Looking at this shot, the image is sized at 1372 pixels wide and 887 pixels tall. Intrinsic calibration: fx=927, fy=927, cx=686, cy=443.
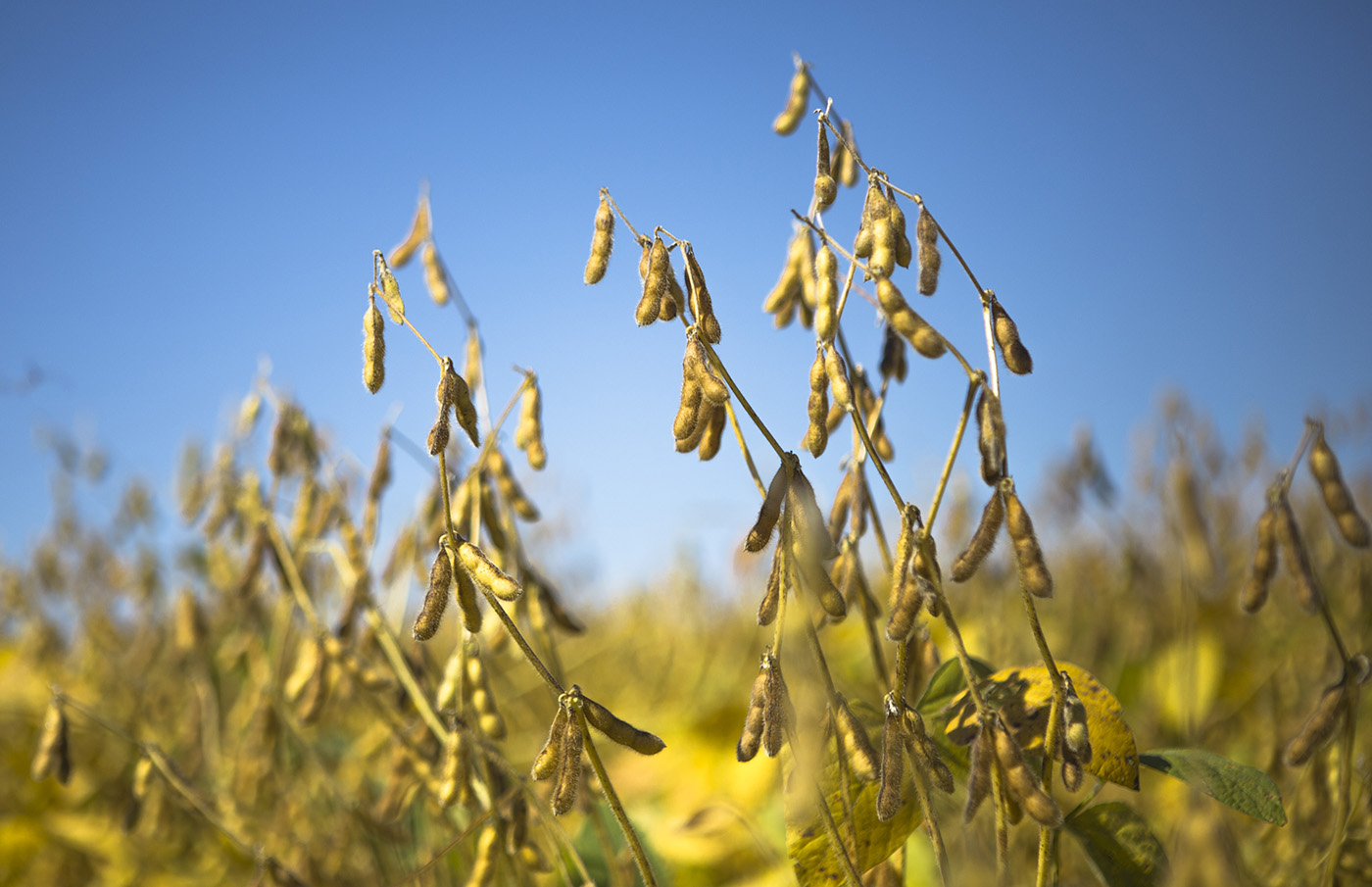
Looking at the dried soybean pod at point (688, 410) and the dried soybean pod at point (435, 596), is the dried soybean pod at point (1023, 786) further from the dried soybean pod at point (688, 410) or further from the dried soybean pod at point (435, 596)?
the dried soybean pod at point (435, 596)

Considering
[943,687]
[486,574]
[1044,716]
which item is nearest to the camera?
[486,574]

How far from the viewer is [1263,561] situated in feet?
4.44

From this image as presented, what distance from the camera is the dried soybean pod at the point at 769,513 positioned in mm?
990

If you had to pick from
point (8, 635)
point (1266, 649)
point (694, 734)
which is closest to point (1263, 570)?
point (694, 734)

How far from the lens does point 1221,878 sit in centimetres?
Answer: 65

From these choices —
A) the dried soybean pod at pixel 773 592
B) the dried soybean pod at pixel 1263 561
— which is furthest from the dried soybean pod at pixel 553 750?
the dried soybean pod at pixel 1263 561

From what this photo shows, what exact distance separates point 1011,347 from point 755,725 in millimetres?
493

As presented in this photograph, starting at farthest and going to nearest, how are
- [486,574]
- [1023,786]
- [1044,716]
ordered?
[1044,716] < [486,574] < [1023,786]

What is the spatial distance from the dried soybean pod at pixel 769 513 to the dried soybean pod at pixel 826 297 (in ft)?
0.47

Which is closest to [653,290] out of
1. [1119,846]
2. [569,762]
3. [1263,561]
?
[569,762]

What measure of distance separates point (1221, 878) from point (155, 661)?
408 centimetres

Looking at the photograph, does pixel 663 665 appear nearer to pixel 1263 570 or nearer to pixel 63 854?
pixel 63 854

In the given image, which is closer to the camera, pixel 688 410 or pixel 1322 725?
pixel 688 410

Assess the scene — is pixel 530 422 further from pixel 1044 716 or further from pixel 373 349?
pixel 1044 716
